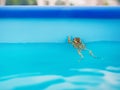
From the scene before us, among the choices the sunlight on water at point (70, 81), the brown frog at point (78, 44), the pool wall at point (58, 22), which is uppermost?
the pool wall at point (58, 22)

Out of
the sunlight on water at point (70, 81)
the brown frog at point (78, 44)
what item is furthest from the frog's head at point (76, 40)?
the sunlight on water at point (70, 81)

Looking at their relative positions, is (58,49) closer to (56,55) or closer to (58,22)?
(56,55)

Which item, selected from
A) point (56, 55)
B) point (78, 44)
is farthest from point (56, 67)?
point (78, 44)

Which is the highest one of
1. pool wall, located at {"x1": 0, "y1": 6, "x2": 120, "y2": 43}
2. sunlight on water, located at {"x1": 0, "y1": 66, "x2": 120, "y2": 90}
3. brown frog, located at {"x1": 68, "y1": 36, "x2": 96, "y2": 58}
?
pool wall, located at {"x1": 0, "y1": 6, "x2": 120, "y2": 43}

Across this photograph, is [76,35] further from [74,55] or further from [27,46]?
[27,46]

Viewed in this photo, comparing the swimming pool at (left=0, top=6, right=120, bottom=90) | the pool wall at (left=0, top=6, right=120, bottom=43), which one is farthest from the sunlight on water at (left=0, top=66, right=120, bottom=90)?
the pool wall at (left=0, top=6, right=120, bottom=43)

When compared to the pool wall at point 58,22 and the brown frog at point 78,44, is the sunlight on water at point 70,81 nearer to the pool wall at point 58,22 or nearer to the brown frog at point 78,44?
the brown frog at point 78,44

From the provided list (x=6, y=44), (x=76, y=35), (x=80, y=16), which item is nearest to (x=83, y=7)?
(x=80, y=16)

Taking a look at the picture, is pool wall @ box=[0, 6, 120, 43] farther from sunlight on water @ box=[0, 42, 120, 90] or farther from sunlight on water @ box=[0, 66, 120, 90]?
sunlight on water @ box=[0, 66, 120, 90]
